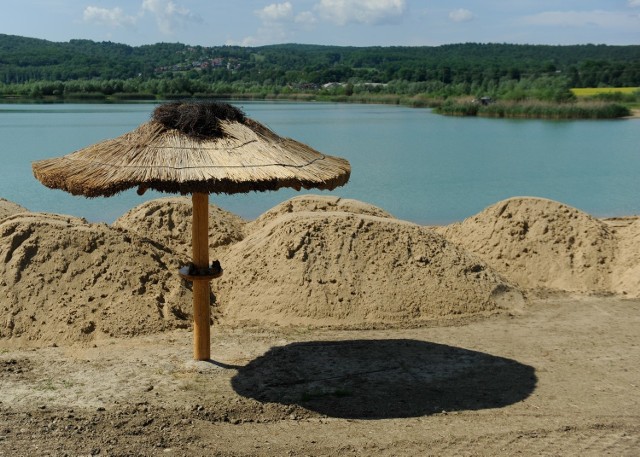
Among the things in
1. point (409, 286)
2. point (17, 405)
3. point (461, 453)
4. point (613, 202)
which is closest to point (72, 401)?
point (17, 405)

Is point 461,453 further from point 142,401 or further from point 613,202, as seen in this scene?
point 613,202

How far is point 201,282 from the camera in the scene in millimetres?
6945

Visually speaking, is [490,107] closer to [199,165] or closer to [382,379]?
[382,379]

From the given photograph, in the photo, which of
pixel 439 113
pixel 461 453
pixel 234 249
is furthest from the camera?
pixel 439 113

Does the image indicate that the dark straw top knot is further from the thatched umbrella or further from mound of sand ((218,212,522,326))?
mound of sand ((218,212,522,326))

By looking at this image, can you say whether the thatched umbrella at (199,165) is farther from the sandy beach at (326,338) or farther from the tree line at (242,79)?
the tree line at (242,79)

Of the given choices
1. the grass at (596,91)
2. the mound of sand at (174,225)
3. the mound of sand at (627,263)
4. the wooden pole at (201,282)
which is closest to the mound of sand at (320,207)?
the mound of sand at (174,225)

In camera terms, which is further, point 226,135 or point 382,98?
point 382,98

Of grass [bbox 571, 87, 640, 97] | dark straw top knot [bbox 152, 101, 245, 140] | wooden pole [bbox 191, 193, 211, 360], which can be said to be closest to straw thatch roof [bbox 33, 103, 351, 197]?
dark straw top knot [bbox 152, 101, 245, 140]

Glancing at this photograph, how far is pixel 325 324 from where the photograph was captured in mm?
8594

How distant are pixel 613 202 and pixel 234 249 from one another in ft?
45.6

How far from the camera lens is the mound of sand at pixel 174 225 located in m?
11.3

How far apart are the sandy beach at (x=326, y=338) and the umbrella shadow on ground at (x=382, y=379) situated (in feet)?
0.09

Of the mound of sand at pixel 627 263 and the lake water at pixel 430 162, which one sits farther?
the lake water at pixel 430 162
